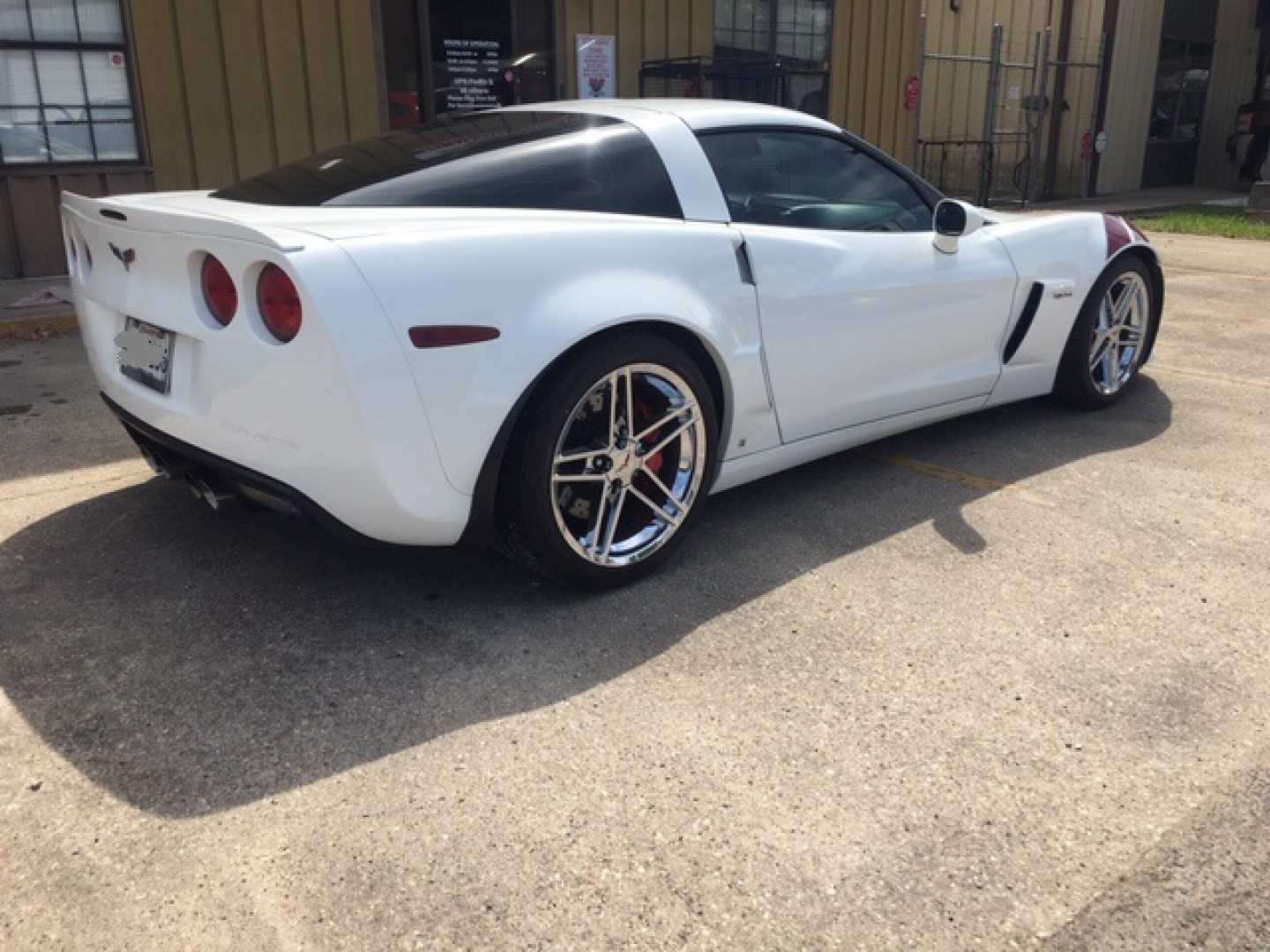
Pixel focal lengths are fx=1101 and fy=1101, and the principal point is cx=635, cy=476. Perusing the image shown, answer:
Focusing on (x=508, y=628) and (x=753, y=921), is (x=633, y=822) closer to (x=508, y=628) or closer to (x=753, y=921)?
(x=753, y=921)

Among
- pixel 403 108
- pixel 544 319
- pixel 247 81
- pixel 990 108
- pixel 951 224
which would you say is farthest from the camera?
pixel 990 108

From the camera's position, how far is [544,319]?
9.12 feet

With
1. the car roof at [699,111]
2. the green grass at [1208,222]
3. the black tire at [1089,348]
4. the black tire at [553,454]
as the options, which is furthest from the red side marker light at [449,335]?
the green grass at [1208,222]

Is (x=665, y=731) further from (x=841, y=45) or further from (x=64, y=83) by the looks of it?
(x=841, y=45)

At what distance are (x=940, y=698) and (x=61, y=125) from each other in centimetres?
800

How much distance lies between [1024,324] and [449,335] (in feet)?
8.77

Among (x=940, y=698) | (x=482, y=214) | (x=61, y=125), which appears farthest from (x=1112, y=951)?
(x=61, y=125)

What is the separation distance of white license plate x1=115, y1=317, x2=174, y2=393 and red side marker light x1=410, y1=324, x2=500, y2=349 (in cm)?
76

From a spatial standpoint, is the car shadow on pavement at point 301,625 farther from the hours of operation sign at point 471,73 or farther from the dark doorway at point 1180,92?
the dark doorway at point 1180,92

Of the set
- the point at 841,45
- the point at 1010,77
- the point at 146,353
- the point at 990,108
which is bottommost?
the point at 146,353

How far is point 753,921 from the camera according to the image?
6.34 feet

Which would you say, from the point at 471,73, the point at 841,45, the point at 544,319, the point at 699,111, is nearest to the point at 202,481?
the point at 544,319

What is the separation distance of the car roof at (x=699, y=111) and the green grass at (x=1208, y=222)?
1028 cm

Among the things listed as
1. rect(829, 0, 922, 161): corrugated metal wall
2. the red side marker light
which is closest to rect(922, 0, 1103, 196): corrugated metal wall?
rect(829, 0, 922, 161): corrugated metal wall
